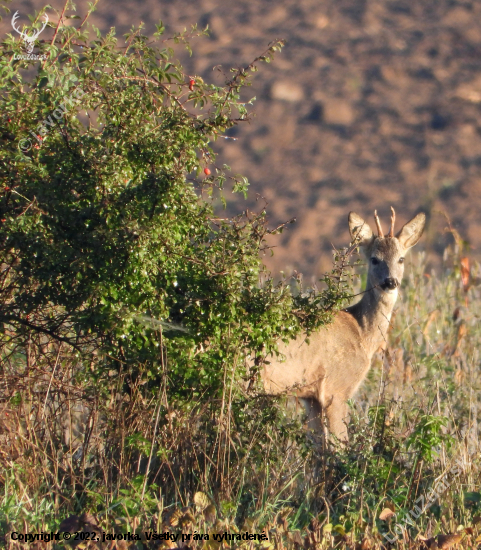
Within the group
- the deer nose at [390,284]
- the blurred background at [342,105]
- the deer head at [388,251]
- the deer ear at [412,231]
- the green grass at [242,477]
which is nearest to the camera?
the green grass at [242,477]

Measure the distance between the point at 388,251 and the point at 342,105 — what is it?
1862cm

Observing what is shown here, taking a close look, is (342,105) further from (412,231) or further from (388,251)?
(388,251)

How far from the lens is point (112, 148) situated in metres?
→ 4.99

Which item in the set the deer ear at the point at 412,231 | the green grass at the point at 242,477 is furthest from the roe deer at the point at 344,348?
the green grass at the point at 242,477

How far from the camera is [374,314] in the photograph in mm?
8133

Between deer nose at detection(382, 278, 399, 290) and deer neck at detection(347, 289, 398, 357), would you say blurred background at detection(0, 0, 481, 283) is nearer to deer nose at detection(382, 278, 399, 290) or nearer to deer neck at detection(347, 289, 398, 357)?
deer neck at detection(347, 289, 398, 357)

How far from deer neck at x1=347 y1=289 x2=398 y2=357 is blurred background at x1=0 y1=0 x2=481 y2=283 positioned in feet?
30.3

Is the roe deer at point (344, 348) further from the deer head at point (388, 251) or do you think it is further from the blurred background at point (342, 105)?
the blurred background at point (342, 105)

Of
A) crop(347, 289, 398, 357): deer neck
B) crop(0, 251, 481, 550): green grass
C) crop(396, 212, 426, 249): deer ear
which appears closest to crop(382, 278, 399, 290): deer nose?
crop(347, 289, 398, 357): deer neck

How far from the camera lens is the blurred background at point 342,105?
20.8 m

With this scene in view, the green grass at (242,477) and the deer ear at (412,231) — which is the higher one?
the deer ear at (412,231)

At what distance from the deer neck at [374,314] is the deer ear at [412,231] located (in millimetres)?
573

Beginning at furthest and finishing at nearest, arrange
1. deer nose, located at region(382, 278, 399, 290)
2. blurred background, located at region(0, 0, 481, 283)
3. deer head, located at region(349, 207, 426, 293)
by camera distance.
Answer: blurred background, located at region(0, 0, 481, 283) → deer head, located at region(349, 207, 426, 293) → deer nose, located at region(382, 278, 399, 290)

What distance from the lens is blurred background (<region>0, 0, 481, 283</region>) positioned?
20750mm
